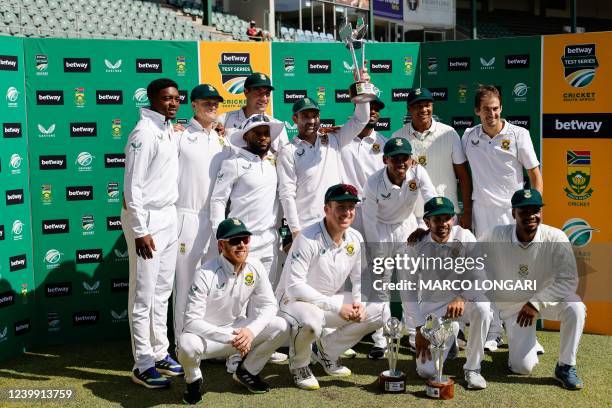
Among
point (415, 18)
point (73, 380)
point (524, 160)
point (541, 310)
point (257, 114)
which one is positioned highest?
point (415, 18)

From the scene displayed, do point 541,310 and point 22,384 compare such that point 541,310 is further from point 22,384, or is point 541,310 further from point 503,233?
point 22,384

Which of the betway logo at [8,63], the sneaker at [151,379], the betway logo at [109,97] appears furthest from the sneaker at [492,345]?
the betway logo at [8,63]

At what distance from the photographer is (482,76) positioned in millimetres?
7453

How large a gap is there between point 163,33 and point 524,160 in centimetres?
1269

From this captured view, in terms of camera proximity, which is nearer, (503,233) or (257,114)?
(503,233)

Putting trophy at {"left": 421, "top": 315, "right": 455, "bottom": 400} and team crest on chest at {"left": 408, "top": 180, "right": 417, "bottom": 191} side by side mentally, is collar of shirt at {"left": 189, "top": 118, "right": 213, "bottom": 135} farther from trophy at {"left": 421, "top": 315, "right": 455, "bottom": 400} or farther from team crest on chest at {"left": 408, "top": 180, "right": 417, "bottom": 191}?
trophy at {"left": 421, "top": 315, "right": 455, "bottom": 400}

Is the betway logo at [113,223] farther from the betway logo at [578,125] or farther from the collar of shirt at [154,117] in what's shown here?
the betway logo at [578,125]

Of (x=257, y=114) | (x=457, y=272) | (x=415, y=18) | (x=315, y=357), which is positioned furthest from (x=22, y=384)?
(x=415, y=18)

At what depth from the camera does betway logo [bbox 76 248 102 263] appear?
7.08 meters

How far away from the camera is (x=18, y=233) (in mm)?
6648

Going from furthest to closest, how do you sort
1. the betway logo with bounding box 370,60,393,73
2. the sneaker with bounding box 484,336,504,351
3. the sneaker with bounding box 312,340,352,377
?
the betway logo with bounding box 370,60,393,73, the sneaker with bounding box 484,336,504,351, the sneaker with bounding box 312,340,352,377

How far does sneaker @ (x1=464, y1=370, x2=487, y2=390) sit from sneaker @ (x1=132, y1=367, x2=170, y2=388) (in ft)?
7.45

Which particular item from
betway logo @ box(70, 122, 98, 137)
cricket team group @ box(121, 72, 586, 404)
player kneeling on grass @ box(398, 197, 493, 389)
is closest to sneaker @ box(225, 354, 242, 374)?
cricket team group @ box(121, 72, 586, 404)

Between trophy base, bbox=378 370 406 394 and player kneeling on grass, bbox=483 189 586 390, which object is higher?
player kneeling on grass, bbox=483 189 586 390
